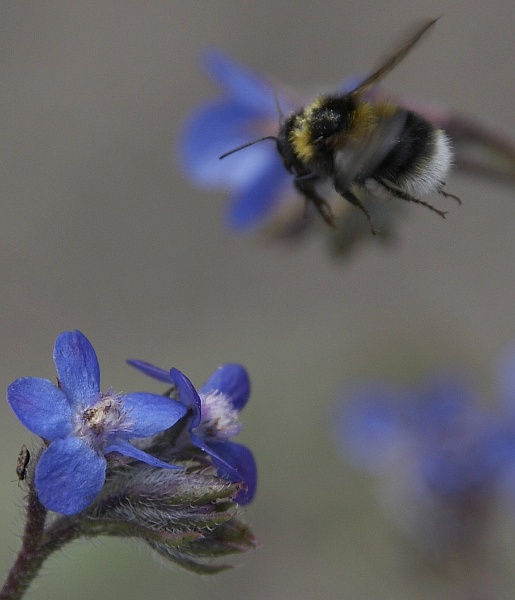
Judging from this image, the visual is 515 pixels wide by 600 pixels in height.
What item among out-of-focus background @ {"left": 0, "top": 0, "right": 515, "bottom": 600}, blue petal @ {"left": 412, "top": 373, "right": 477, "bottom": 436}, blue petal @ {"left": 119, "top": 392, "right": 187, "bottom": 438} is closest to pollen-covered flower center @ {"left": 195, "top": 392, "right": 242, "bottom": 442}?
blue petal @ {"left": 119, "top": 392, "right": 187, "bottom": 438}

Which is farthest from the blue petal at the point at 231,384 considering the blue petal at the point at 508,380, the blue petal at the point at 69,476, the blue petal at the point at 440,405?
the blue petal at the point at 508,380

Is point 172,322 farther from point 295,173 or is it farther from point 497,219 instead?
point 295,173

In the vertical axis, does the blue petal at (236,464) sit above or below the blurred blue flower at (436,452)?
below

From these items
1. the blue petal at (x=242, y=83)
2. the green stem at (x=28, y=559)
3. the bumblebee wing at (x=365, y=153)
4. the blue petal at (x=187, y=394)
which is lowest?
the green stem at (x=28, y=559)

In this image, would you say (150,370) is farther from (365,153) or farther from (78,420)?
(365,153)

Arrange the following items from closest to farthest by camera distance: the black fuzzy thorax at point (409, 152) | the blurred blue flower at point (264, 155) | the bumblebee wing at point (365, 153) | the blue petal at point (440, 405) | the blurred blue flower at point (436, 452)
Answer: the bumblebee wing at point (365, 153), the black fuzzy thorax at point (409, 152), the blurred blue flower at point (264, 155), the blurred blue flower at point (436, 452), the blue petal at point (440, 405)

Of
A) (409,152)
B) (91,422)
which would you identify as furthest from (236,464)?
(409,152)

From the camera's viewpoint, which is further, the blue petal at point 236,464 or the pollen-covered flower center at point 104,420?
the blue petal at point 236,464

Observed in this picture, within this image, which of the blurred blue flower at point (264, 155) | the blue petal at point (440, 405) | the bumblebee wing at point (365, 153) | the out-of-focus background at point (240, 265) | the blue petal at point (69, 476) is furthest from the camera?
the out-of-focus background at point (240, 265)

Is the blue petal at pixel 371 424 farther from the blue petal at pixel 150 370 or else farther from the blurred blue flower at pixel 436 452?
the blue petal at pixel 150 370
